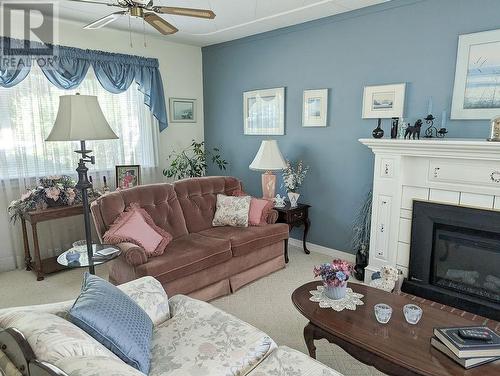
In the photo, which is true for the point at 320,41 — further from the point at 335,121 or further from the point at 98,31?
the point at 98,31

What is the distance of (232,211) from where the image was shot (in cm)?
355

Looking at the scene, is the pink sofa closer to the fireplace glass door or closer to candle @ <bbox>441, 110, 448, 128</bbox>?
the fireplace glass door

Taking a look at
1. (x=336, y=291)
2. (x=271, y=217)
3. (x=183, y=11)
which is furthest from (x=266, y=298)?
(x=183, y=11)

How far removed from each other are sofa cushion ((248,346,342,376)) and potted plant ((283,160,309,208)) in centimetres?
245

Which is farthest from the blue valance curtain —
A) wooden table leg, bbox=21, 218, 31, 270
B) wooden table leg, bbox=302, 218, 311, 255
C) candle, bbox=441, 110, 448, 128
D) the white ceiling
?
candle, bbox=441, 110, 448, 128

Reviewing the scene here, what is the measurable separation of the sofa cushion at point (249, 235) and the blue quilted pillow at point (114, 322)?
61.6 inches

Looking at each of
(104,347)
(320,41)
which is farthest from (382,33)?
(104,347)

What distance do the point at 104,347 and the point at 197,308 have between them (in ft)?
2.22

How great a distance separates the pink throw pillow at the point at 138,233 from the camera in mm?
2758

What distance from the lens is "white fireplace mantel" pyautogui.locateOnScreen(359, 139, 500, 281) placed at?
262cm

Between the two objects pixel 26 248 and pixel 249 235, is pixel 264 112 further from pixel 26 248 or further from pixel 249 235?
pixel 26 248

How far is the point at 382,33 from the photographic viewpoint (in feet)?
10.9

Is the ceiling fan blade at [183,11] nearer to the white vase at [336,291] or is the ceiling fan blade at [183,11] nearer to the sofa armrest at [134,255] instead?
the sofa armrest at [134,255]

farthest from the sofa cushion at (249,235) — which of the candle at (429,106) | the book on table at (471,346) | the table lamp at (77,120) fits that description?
the book on table at (471,346)
